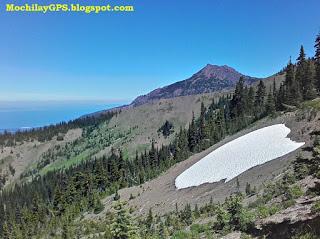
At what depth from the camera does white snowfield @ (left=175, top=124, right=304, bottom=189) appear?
4762 centimetres

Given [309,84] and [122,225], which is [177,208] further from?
[309,84]

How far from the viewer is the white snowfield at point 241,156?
47625 mm

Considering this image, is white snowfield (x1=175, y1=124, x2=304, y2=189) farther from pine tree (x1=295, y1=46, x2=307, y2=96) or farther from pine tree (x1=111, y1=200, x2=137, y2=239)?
pine tree (x1=295, y1=46, x2=307, y2=96)

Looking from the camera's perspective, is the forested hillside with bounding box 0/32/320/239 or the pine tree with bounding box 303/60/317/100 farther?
the pine tree with bounding box 303/60/317/100

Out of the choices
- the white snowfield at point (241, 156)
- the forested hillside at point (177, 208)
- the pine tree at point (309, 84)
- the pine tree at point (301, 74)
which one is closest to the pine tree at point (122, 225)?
the forested hillside at point (177, 208)

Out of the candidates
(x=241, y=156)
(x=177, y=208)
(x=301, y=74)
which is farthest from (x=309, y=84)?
(x=177, y=208)

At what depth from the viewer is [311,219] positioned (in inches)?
531

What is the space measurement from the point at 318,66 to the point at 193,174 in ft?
165

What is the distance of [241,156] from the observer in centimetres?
5319

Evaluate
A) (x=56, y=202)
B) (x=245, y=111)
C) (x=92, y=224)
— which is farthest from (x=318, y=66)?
(x=56, y=202)

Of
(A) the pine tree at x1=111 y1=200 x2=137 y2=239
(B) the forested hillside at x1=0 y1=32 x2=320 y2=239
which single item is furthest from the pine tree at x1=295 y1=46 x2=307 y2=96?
(A) the pine tree at x1=111 y1=200 x2=137 y2=239

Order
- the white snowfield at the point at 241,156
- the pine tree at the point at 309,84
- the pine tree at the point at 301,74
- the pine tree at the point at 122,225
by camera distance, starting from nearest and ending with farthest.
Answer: the pine tree at the point at 122,225 → the white snowfield at the point at 241,156 → the pine tree at the point at 309,84 → the pine tree at the point at 301,74

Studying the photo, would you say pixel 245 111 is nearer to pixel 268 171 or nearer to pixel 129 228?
pixel 268 171

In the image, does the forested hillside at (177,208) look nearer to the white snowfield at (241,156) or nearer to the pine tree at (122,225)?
the pine tree at (122,225)
